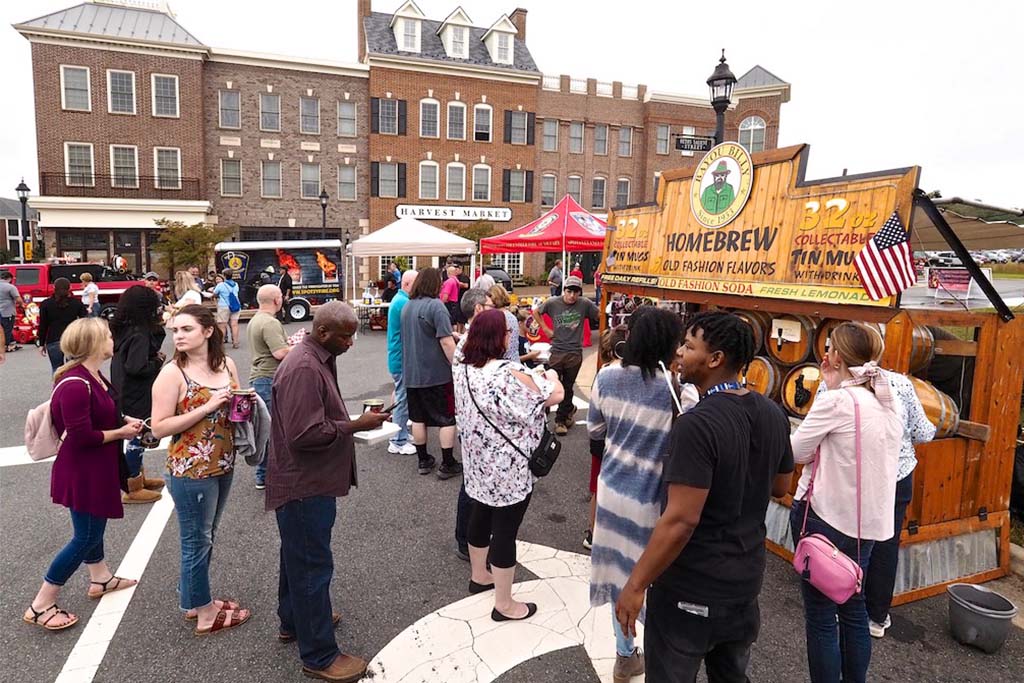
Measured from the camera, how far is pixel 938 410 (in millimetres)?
3867

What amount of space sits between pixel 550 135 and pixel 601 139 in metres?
3.00

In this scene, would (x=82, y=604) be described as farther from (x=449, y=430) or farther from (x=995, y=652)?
(x=995, y=652)

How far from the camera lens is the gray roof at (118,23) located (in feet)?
79.4

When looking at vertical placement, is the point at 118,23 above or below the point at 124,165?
above

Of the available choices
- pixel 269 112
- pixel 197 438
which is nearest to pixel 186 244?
pixel 269 112

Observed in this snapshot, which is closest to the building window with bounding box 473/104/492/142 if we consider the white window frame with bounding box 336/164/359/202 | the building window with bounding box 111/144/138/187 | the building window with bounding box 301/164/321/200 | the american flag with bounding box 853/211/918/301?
the white window frame with bounding box 336/164/359/202

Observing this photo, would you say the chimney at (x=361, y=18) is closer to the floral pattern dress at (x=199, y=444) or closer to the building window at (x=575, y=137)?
the building window at (x=575, y=137)

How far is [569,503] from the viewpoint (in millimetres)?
5195

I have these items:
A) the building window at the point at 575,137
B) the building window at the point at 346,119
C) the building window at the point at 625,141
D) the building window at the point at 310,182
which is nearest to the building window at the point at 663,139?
the building window at the point at 625,141

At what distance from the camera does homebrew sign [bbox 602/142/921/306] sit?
4.02 metres

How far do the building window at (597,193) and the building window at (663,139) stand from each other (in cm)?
381

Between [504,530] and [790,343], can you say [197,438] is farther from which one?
[790,343]

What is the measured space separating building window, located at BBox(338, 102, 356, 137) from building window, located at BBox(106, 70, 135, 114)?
847 cm

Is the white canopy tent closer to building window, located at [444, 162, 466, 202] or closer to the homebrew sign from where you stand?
the homebrew sign
